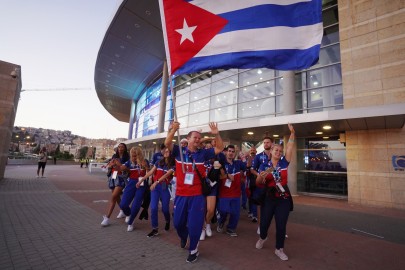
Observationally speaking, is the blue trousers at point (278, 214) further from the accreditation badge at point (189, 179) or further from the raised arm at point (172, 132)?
the raised arm at point (172, 132)

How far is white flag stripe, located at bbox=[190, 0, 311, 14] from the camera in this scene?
4367mm

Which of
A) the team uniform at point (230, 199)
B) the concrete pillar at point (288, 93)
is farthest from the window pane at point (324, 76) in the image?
the team uniform at point (230, 199)

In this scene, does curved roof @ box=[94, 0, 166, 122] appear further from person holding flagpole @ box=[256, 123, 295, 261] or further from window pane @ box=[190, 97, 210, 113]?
person holding flagpole @ box=[256, 123, 295, 261]

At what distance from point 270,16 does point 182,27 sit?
5.56ft

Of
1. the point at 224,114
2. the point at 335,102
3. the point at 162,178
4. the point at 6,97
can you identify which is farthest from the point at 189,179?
the point at 224,114

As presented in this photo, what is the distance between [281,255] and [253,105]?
13073 millimetres

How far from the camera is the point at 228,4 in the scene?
446cm

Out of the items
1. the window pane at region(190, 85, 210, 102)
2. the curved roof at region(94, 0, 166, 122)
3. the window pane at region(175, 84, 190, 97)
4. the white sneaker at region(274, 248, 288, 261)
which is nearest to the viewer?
the white sneaker at region(274, 248, 288, 261)

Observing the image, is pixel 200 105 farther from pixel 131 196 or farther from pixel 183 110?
pixel 131 196

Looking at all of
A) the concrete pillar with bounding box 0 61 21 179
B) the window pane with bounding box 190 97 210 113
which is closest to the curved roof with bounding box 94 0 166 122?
the window pane with bounding box 190 97 210 113

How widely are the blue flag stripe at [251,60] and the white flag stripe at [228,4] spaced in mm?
930

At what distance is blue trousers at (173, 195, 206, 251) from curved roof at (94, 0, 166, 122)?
53.7ft

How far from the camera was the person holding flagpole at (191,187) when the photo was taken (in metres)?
3.57

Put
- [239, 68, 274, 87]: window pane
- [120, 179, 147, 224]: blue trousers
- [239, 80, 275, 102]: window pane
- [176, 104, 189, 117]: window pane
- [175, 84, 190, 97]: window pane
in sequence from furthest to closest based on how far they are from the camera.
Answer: [175, 84, 190, 97]: window pane, [176, 104, 189, 117]: window pane, [239, 68, 274, 87]: window pane, [239, 80, 275, 102]: window pane, [120, 179, 147, 224]: blue trousers
